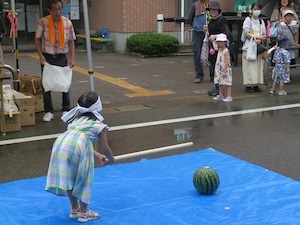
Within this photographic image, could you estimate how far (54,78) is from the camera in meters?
8.31

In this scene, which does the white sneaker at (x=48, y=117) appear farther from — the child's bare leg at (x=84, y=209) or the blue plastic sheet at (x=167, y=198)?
the child's bare leg at (x=84, y=209)

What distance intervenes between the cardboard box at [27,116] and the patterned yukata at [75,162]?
150 inches

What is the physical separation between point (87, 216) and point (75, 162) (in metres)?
0.56

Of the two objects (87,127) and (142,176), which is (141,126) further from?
(87,127)

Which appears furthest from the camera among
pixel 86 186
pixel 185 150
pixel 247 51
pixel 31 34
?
pixel 31 34

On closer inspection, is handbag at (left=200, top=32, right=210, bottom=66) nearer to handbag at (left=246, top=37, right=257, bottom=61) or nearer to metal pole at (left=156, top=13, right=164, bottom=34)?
handbag at (left=246, top=37, right=257, bottom=61)

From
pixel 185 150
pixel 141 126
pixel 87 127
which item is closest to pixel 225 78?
pixel 141 126

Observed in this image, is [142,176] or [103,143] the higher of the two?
[103,143]

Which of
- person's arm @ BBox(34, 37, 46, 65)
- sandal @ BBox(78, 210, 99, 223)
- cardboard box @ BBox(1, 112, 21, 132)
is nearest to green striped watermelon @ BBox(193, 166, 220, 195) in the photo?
sandal @ BBox(78, 210, 99, 223)

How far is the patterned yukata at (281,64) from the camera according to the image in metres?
10.6

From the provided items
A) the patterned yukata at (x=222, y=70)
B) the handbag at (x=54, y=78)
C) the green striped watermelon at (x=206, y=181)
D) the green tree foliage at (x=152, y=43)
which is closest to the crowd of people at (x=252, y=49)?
the patterned yukata at (x=222, y=70)

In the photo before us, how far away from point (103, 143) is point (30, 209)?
1.04 meters

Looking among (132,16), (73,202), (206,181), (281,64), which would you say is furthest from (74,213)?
(132,16)

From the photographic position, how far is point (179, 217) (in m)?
4.65
